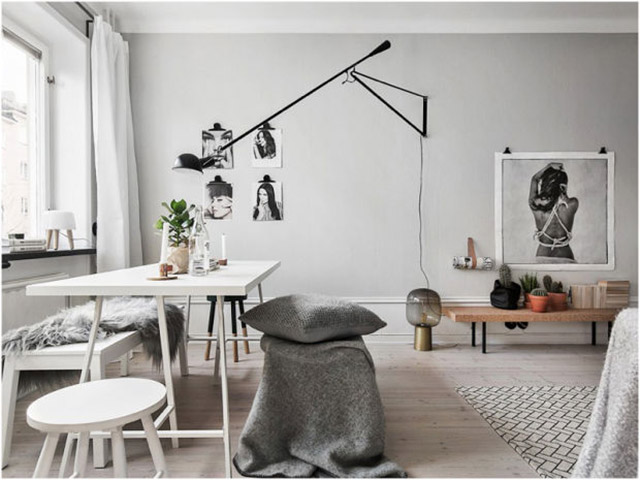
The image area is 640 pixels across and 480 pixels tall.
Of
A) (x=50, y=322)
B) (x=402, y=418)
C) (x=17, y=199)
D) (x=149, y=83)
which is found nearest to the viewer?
(x=50, y=322)

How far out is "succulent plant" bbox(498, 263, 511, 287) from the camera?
339 cm

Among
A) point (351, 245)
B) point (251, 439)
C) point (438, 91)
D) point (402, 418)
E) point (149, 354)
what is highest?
point (438, 91)

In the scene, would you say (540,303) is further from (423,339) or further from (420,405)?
(420,405)

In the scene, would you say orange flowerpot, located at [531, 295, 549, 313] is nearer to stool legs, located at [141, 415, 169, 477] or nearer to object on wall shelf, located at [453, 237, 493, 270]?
object on wall shelf, located at [453, 237, 493, 270]

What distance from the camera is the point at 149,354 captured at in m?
2.10

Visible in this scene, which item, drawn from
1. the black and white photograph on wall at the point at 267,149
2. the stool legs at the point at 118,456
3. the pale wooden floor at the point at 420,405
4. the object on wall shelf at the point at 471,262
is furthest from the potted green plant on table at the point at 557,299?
the stool legs at the point at 118,456

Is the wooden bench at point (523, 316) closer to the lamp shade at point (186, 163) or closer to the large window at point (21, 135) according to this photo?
the lamp shade at point (186, 163)

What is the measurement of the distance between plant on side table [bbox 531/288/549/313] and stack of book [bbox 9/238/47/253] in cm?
346

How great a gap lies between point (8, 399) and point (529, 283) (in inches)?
135

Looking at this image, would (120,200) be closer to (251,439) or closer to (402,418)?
(251,439)

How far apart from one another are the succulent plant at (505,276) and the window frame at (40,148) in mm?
3524

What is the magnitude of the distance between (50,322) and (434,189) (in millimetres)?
2813

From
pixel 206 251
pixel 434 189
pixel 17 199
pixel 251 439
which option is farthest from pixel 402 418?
pixel 17 199

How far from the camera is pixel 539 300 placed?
3.25 meters
